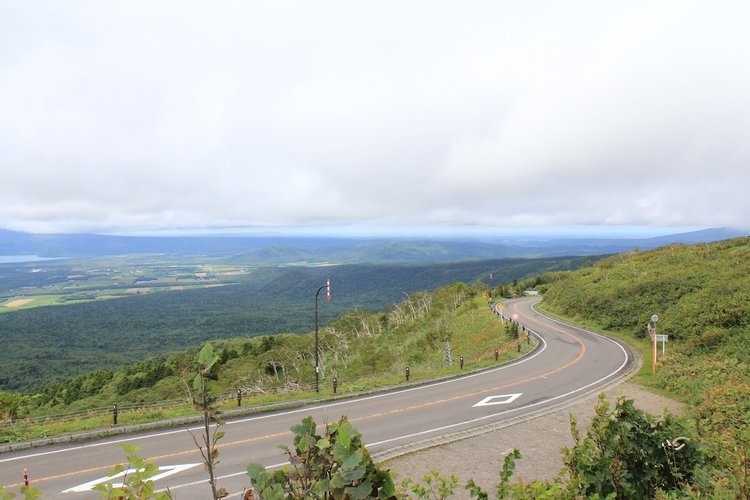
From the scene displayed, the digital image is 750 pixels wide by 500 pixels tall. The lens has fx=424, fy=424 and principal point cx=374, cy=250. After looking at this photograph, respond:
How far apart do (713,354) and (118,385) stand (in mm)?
63880

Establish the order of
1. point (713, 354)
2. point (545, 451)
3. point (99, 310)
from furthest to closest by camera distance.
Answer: point (99, 310) < point (713, 354) < point (545, 451)

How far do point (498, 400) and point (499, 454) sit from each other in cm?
627

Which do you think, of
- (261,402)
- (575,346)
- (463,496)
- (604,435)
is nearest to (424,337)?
(575,346)

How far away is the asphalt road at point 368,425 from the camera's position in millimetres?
11617

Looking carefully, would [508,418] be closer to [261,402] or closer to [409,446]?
[409,446]

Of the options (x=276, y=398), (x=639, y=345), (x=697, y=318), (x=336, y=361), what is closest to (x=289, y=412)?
(x=276, y=398)

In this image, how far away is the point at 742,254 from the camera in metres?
34.7

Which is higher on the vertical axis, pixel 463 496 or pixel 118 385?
pixel 463 496

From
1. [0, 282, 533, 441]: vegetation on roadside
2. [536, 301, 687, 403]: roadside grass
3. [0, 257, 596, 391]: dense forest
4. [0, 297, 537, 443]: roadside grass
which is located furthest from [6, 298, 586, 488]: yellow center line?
[0, 257, 596, 391]: dense forest

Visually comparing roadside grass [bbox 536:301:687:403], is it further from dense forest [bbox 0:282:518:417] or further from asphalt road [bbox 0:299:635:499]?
dense forest [bbox 0:282:518:417]

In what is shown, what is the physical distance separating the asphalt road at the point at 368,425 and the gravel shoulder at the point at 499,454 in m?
0.88

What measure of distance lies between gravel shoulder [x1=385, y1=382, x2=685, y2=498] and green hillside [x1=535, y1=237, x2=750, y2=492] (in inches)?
92.5

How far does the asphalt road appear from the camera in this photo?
11617mm

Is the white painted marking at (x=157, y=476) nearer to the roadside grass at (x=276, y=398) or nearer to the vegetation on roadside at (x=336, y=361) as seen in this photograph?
the roadside grass at (x=276, y=398)
